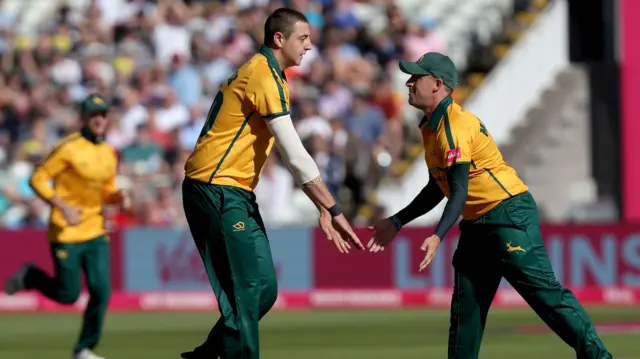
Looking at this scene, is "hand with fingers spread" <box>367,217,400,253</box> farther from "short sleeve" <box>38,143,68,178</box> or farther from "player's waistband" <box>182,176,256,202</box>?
"short sleeve" <box>38,143,68,178</box>

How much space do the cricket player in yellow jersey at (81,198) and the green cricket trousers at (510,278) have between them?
4272mm

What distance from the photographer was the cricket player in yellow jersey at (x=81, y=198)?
492 inches

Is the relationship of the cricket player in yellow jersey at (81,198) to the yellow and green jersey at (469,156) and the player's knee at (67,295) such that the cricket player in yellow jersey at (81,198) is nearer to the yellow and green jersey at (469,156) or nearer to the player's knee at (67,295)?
the player's knee at (67,295)

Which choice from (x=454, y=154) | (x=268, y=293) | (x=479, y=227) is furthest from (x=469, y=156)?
(x=268, y=293)

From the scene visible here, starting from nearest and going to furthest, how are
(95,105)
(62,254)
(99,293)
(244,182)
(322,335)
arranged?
1. (244,182)
2. (99,293)
3. (95,105)
4. (62,254)
5. (322,335)

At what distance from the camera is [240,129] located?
8.88 m

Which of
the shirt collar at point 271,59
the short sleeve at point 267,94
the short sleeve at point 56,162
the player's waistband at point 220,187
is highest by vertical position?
the shirt collar at point 271,59

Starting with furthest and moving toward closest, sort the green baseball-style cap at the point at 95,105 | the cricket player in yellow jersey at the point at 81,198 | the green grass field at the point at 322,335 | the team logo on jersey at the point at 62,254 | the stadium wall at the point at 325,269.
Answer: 1. the stadium wall at the point at 325,269
2. the green grass field at the point at 322,335
3. the team logo on jersey at the point at 62,254
4. the cricket player in yellow jersey at the point at 81,198
5. the green baseball-style cap at the point at 95,105

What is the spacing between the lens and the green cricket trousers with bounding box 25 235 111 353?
12133 millimetres

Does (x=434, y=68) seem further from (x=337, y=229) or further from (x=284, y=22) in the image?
(x=337, y=229)

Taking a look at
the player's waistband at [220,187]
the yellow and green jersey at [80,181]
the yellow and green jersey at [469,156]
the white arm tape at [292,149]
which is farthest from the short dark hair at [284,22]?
the yellow and green jersey at [80,181]

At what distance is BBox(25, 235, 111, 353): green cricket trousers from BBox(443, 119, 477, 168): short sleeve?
4550 millimetres

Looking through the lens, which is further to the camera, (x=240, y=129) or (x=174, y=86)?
(x=174, y=86)

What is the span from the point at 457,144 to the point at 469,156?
11 cm
